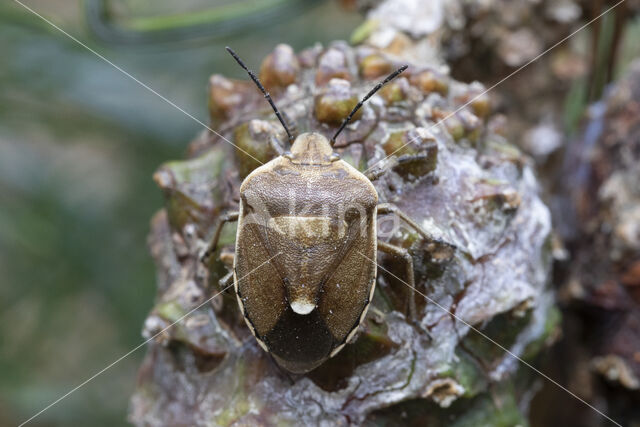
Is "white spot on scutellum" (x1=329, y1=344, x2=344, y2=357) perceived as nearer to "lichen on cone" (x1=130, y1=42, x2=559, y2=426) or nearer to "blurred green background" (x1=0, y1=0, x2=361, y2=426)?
"lichen on cone" (x1=130, y1=42, x2=559, y2=426)

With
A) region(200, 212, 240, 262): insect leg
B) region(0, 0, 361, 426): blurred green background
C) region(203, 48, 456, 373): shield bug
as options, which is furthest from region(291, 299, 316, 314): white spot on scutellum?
region(0, 0, 361, 426): blurred green background

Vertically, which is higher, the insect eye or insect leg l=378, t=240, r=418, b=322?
the insect eye

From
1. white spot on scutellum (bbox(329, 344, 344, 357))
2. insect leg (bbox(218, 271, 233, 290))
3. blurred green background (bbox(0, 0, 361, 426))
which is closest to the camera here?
white spot on scutellum (bbox(329, 344, 344, 357))

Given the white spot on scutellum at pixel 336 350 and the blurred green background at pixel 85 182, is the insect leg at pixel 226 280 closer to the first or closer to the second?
the white spot on scutellum at pixel 336 350

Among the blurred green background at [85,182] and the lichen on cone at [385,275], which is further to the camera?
the blurred green background at [85,182]

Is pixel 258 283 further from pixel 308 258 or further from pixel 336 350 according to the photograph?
pixel 336 350

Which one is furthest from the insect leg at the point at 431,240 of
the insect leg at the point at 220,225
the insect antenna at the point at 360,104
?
the insect leg at the point at 220,225
